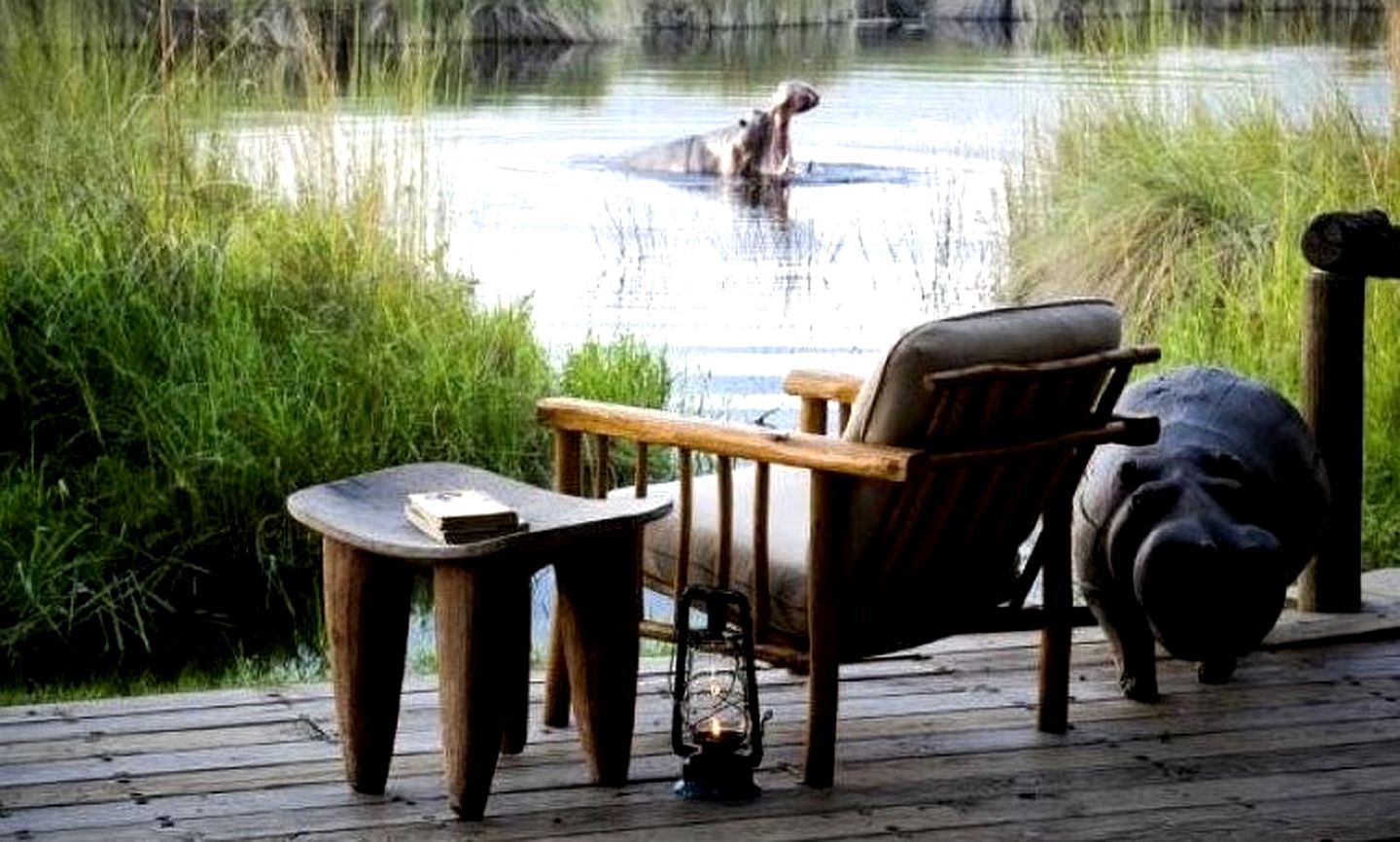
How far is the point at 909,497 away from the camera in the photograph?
12.9 feet

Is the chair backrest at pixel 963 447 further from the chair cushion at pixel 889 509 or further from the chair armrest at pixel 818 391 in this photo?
the chair armrest at pixel 818 391

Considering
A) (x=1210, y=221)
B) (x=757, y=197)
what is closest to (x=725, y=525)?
(x=1210, y=221)

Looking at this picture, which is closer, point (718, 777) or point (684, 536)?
Answer: point (718, 777)

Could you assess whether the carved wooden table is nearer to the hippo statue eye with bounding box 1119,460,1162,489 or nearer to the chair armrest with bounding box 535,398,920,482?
the chair armrest with bounding box 535,398,920,482

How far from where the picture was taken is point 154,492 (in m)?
6.18

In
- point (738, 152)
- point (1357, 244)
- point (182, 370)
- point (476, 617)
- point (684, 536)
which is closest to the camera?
point (476, 617)

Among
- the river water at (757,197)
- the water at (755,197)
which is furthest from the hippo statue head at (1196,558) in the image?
the river water at (757,197)

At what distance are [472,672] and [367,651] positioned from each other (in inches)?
8.2

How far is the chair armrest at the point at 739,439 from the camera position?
383cm

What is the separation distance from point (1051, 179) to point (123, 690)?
14.8 feet

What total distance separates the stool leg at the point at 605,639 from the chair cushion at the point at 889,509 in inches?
8.2

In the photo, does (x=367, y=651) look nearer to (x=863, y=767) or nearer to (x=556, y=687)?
(x=556, y=687)

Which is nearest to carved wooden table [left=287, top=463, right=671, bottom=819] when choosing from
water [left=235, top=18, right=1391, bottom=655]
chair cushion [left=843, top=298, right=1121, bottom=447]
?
chair cushion [left=843, top=298, right=1121, bottom=447]

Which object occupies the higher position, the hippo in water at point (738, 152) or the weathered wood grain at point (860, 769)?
the hippo in water at point (738, 152)
